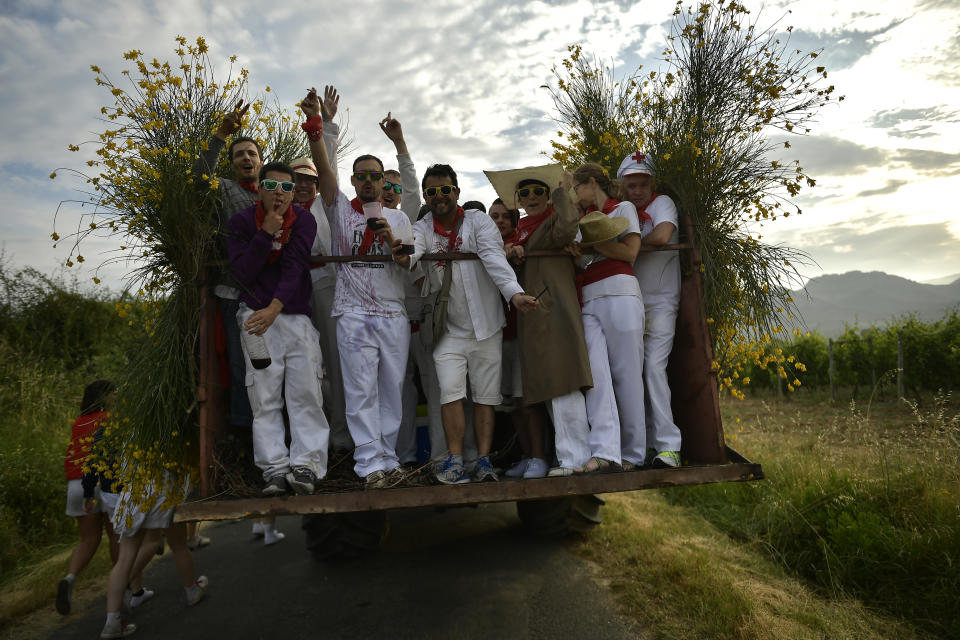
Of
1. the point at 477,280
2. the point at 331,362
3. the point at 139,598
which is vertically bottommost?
the point at 139,598

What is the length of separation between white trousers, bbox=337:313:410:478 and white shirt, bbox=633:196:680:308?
1488 mm

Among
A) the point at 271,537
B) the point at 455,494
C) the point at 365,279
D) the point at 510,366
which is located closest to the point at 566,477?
the point at 455,494

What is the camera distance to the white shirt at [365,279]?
11.1ft

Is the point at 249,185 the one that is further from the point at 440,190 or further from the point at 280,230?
the point at 440,190

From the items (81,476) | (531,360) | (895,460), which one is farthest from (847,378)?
(81,476)

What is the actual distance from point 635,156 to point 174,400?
3046 mm

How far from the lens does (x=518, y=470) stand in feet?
11.2

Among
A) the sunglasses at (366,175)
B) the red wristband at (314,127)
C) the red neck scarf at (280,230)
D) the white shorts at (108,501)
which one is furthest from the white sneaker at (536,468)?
the white shorts at (108,501)

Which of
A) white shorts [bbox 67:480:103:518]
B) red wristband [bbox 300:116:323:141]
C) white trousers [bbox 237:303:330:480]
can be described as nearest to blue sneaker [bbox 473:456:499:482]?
white trousers [bbox 237:303:330:480]

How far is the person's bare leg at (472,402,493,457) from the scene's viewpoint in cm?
334

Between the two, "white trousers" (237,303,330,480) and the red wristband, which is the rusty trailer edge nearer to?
"white trousers" (237,303,330,480)

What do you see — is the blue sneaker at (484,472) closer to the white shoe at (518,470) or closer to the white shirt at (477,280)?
the white shoe at (518,470)

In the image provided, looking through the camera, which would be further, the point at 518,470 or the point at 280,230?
the point at 518,470

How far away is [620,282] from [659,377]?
23.6 inches
